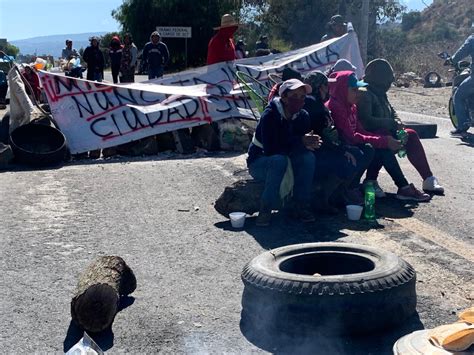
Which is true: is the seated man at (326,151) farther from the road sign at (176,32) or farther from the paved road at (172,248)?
the road sign at (176,32)

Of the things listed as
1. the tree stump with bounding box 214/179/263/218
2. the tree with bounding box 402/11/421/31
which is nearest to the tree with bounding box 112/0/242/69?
the tree stump with bounding box 214/179/263/218

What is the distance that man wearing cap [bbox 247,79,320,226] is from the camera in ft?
24.3

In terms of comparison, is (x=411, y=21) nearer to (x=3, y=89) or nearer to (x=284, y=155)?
(x=3, y=89)

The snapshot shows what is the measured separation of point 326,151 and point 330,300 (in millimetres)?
3479

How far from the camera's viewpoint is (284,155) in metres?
7.54

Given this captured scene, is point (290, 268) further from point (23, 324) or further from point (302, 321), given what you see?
point (23, 324)

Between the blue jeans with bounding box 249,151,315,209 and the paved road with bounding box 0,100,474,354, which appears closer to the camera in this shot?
the paved road with bounding box 0,100,474,354

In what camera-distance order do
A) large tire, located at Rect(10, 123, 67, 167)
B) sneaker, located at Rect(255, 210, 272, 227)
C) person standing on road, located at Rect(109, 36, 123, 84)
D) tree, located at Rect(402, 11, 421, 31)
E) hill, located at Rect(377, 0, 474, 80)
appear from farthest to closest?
tree, located at Rect(402, 11, 421, 31) → hill, located at Rect(377, 0, 474, 80) → person standing on road, located at Rect(109, 36, 123, 84) → large tire, located at Rect(10, 123, 67, 167) → sneaker, located at Rect(255, 210, 272, 227)

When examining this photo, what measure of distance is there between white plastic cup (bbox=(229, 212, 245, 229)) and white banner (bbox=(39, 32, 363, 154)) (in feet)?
18.0

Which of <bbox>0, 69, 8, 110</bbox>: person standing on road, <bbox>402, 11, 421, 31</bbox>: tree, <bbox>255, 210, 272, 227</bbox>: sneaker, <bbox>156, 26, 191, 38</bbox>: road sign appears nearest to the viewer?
<bbox>255, 210, 272, 227</bbox>: sneaker

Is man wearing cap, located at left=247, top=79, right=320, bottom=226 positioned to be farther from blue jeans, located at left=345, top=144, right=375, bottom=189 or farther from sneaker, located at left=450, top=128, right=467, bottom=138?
sneaker, located at left=450, top=128, right=467, bottom=138

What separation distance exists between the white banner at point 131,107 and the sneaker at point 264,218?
5.62 meters

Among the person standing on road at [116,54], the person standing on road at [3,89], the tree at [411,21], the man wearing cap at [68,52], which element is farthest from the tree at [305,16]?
the tree at [411,21]

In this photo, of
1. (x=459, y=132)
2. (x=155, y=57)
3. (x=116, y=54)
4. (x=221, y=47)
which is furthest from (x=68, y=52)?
(x=459, y=132)
